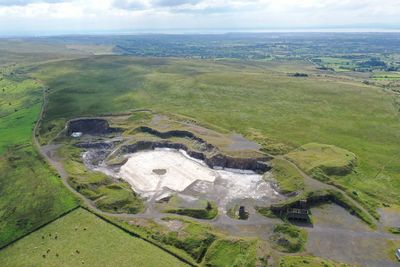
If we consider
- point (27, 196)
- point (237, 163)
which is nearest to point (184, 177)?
point (237, 163)

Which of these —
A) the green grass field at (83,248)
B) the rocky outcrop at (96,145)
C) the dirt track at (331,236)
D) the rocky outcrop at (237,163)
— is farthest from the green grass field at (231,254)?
the rocky outcrop at (96,145)

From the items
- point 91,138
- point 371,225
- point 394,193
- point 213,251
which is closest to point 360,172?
point 394,193

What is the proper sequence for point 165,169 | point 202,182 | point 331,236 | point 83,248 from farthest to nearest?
point 165,169 < point 202,182 < point 331,236 < point 83,248

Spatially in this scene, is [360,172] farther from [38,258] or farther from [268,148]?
[38,258]

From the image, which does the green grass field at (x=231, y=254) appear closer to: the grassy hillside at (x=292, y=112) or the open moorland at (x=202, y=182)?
the open moorland at (x=202, y=182)

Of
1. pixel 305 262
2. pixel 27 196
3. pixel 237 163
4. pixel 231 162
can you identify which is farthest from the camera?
pixel 231 162

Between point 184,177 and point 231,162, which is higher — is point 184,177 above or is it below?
below

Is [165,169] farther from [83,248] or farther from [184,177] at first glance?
[83,248]
